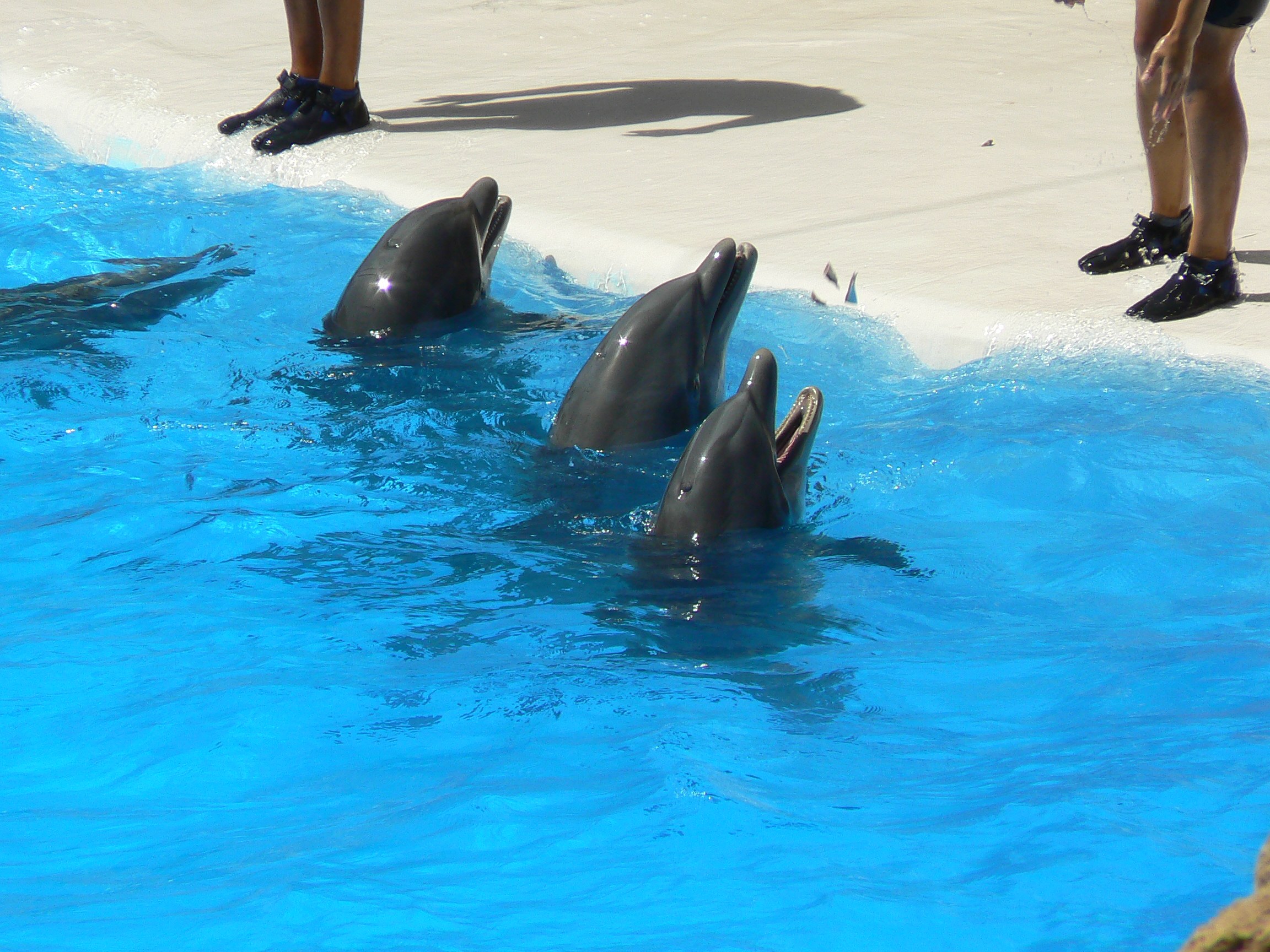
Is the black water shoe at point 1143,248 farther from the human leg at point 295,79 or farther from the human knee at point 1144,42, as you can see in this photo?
the human leg at point 295,79

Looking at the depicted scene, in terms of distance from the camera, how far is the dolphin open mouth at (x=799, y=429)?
3176 millimetres

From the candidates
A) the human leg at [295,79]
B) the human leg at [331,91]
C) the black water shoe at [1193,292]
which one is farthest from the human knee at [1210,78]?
the human leg at [295,79]

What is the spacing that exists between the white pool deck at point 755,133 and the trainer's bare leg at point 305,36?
436 mm

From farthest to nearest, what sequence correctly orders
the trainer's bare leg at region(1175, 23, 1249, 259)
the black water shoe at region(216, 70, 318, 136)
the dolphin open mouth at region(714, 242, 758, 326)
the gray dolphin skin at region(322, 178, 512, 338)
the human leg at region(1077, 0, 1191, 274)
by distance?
the black water shoe at region(216, 70, 318, 136)
the gray dolphin skin at region(322, 178, 512, 338)
the human leg at region(1077, 0, 1191, 274)
the trainer's bare leg at region(1175, 23, 1249, 259)
the dolphin open mouth at region(714, 242, 758, 326)

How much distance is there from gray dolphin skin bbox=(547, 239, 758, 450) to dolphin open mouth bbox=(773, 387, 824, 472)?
417mm

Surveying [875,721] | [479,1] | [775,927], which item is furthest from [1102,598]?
[479,1]

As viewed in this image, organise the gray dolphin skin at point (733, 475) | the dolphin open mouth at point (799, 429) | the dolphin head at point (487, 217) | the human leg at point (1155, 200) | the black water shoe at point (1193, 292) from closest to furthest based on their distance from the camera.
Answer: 1. the gray dolphin skin at point (733, 475)
2. the dolphin open mouth at point (799, 429)
3. the black water shoe at point (1193, 292)
4. the human leg at point (1155, 200)
5. the dolphin head at point (487, 217)

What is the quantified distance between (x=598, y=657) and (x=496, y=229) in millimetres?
2378

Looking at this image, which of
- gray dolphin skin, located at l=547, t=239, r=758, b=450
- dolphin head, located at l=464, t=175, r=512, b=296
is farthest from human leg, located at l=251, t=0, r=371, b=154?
gray dolphin skin, located at l=547, t=239, r=758, b=450

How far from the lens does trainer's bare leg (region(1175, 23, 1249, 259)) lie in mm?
3807

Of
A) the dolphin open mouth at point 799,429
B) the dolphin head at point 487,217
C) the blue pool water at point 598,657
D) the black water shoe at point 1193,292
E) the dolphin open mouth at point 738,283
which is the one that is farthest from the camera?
the dolphin head at point 487,217

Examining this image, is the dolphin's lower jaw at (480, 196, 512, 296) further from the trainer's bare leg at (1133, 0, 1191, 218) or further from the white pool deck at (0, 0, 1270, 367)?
the trainer's bare leg at (1133, 0, 1191, 218)

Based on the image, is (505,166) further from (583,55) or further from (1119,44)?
(1119,44)

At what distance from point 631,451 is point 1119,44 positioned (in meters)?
5.81
